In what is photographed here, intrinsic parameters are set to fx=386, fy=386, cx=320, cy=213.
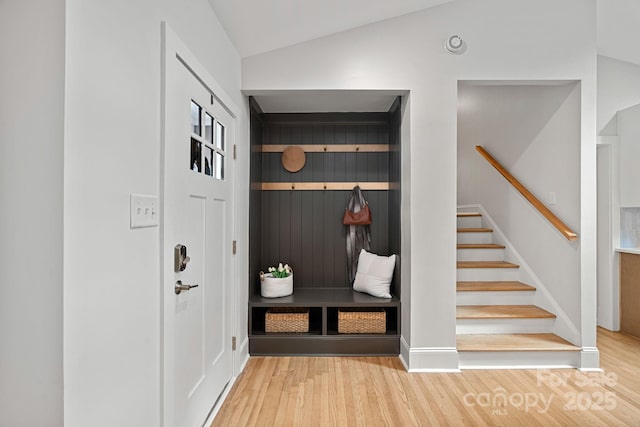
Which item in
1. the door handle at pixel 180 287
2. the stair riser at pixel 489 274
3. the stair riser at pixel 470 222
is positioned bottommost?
the stair riser at pixel 489 274

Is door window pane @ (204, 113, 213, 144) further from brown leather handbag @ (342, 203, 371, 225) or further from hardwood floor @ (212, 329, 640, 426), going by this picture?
brown leather handbag @ (342, 203, 371, 225)

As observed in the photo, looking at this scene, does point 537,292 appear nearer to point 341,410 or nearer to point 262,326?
point 341,410

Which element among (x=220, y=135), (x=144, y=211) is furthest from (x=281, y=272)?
(x=144, y=211)

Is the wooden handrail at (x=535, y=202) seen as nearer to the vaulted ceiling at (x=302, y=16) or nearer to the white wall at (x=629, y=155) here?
the white wall at (x=629, y=155)

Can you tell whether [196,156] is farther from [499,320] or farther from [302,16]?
[499,320]

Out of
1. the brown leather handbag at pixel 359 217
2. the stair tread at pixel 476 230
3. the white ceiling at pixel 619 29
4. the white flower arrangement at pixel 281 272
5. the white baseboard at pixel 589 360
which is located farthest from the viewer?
the stair tread at pixel 476 230

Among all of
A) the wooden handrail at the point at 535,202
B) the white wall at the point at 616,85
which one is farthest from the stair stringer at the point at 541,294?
the white wall at the point at 616,85

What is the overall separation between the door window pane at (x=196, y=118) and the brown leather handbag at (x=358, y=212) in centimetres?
198

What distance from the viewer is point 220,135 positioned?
2551 millimetres

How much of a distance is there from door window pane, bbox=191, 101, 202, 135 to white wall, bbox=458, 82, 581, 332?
213 cm

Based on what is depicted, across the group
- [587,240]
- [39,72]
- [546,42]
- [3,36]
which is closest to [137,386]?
[39,72]

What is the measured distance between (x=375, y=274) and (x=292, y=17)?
2.17m

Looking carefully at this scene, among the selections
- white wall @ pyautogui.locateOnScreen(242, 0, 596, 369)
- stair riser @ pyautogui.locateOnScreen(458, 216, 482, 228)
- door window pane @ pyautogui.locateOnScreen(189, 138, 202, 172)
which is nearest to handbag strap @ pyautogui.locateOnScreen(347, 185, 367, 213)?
Result: white wall @ pyautogui.locateOnScreen(242, 0, 596, 369)

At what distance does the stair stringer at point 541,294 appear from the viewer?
3.05m
